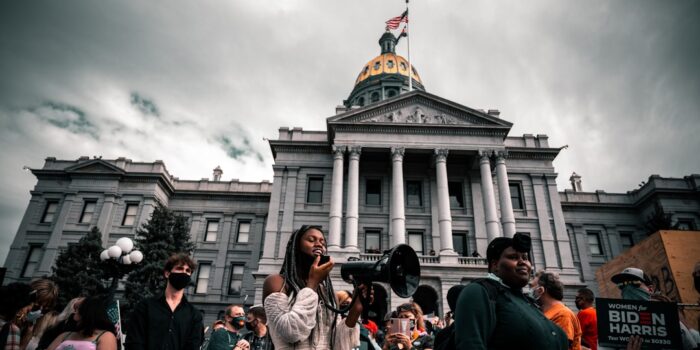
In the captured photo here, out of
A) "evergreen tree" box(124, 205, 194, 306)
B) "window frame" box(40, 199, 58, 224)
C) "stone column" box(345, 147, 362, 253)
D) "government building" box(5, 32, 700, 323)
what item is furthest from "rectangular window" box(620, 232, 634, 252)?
"window frame" box(40, 199, 58, 224)

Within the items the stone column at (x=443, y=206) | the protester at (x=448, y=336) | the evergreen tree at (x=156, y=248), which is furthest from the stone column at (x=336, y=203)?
the protester at (x=448, y=336)

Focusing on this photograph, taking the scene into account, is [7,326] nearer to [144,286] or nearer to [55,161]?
[144,286]

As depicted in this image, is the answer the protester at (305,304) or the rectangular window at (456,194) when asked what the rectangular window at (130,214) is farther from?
the protester at (305,304)

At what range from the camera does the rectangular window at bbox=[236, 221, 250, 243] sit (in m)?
31.6

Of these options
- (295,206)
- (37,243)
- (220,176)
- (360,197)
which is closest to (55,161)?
(37,243)

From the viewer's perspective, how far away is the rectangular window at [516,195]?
2623cm

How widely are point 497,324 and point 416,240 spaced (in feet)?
74.9

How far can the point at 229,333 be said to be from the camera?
566 centimetres

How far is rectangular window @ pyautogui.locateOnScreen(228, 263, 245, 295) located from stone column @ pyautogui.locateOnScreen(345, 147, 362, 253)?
12.3m

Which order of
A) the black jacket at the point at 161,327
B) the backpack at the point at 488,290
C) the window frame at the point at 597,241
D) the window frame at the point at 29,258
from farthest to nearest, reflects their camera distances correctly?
the window frame at the point at 597,241, the window frame at the point at 29,258, the black jacket at the point at 161,327, the backpack at the point at 488,290

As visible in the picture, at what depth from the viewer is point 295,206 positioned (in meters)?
25.5

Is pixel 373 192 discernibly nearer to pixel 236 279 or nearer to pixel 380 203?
pixel 380 203

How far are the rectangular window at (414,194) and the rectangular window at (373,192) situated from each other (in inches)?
76.5

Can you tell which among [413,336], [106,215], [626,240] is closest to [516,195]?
[626,240]
